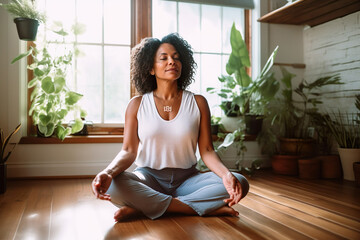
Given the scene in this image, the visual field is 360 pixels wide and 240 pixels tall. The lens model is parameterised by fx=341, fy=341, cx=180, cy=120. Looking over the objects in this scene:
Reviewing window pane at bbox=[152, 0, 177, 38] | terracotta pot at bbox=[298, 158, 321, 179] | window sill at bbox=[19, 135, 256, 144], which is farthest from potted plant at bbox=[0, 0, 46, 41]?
terracotta pot at bbox=[298, 158, 321, 179]

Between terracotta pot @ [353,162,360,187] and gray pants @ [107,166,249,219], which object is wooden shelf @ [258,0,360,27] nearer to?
terracotta pot @ [353,162,360,187]

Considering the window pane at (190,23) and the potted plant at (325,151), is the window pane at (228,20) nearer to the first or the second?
the window pane at (190,23)

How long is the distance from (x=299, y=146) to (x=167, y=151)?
6.06 feet

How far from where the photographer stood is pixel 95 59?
341 cm

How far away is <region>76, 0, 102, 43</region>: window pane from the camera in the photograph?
337 centimetres

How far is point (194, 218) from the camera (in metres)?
1.83

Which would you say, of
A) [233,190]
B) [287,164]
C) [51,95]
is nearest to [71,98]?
[51,95]

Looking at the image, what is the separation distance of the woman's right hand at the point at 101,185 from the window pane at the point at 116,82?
6.15 ft

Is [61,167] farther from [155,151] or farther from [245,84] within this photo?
[245,84]

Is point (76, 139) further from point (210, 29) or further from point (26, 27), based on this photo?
point (210, 29)

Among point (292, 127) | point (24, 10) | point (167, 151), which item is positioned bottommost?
point (167, 151)

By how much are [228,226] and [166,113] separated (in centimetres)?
75

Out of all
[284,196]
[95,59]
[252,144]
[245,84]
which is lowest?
[284,196]

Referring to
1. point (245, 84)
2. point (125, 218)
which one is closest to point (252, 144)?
point (245, 84)
